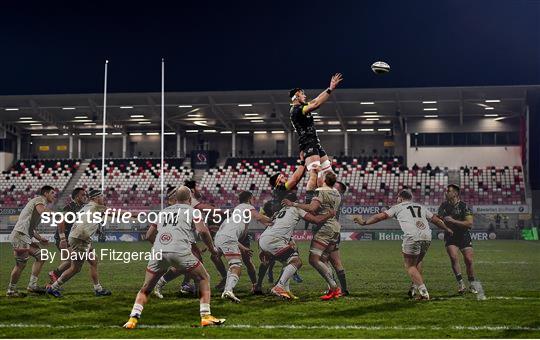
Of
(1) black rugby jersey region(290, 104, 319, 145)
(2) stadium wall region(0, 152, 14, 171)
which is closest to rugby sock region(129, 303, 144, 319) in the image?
(1) black rugby jersey region(290, 104, 319, 145)

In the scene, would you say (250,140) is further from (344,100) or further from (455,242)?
(455,242)

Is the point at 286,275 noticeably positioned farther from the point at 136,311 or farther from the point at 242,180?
the point at 242,180

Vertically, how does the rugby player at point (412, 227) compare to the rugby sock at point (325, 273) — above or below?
above

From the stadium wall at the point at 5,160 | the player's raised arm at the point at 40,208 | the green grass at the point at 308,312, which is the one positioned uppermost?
the stadium wall at the point at 5,160

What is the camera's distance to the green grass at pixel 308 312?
8.54 m

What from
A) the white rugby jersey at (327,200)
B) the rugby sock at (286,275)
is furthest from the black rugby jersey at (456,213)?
the rugby sock at (286,275)

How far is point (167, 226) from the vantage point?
9188mm

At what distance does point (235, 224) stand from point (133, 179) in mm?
9271

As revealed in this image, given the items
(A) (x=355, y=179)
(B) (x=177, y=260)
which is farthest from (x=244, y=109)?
(B) (x=177, y=260)

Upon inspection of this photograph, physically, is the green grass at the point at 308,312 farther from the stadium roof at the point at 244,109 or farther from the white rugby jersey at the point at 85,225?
the stadium roof at the point at 244,109

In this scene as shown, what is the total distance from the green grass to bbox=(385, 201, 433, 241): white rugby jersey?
1065 millimetres

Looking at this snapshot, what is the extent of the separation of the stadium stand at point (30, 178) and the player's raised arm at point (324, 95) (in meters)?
9.78

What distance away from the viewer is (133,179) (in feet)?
66.4

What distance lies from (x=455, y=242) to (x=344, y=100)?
12.8m
